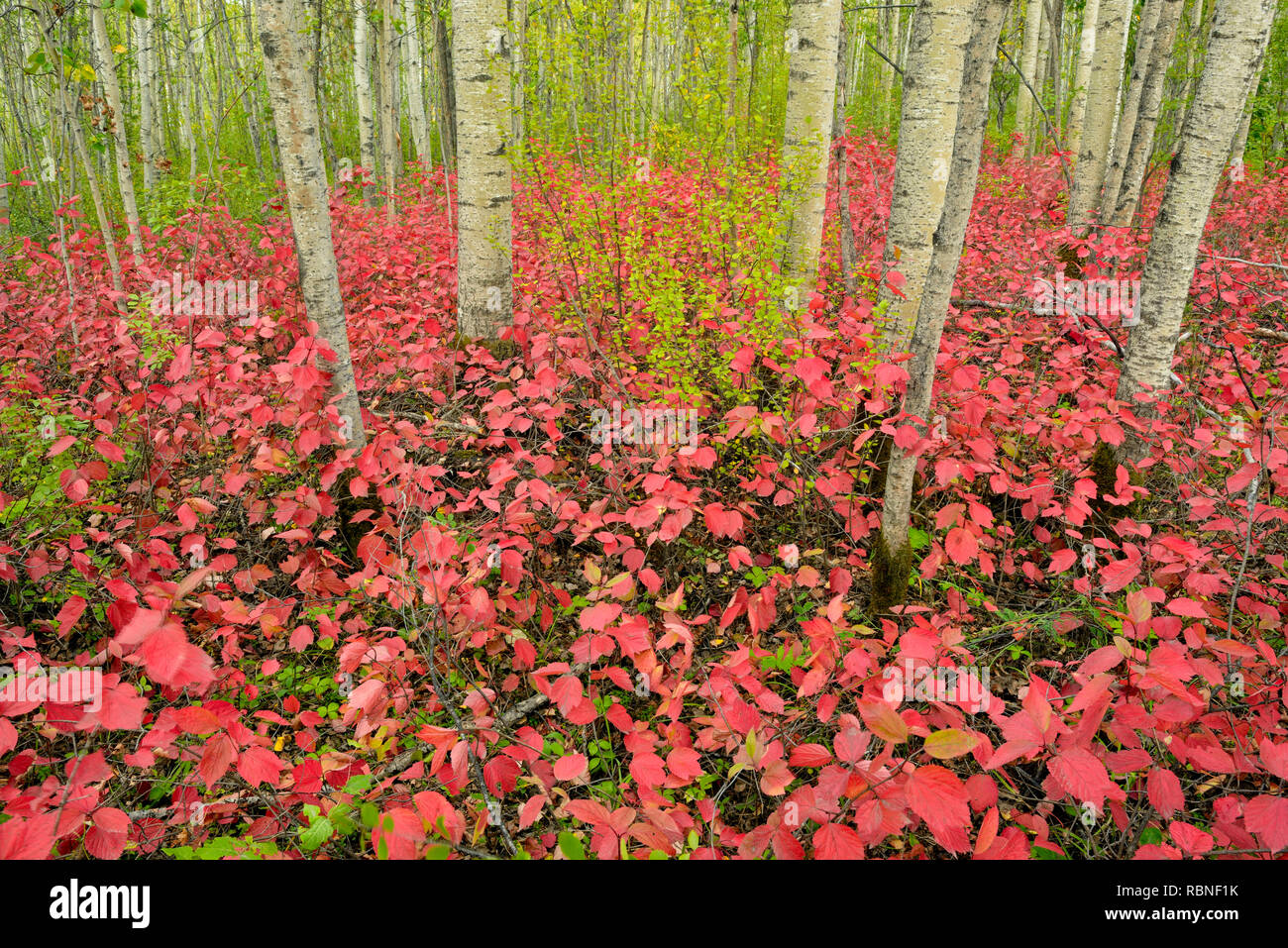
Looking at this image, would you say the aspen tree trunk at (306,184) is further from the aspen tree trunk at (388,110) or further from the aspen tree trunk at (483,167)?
the aspen tree trunk at (388,110)

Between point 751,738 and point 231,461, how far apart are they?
2.77 m

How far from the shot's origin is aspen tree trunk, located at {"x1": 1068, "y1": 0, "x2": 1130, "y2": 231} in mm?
5895

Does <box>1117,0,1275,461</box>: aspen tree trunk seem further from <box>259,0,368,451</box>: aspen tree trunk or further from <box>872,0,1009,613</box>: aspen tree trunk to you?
<box>259,0,368,451</box>: aspen tree trunk

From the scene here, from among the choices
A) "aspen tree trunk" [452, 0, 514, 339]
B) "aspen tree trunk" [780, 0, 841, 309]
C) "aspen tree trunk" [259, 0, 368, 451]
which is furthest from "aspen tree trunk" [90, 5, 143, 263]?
"aspen tree trunk" [780, 0, 841, 309]

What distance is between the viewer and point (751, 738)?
1540mm

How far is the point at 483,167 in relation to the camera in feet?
12.4

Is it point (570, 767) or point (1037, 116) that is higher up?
point (1037, 116)

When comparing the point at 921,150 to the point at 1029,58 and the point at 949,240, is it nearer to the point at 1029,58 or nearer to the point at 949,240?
the point at 949,240

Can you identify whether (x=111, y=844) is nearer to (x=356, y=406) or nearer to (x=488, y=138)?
(x=356, y=406)

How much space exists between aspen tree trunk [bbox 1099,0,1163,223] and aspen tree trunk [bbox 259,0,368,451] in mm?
6278

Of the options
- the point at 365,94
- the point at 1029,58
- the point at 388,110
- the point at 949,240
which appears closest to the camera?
the point at 949,240

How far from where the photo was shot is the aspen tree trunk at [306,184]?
2.67m

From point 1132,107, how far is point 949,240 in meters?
5.50

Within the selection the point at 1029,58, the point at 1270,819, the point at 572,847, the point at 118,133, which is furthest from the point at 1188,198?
the point at 1029,58
